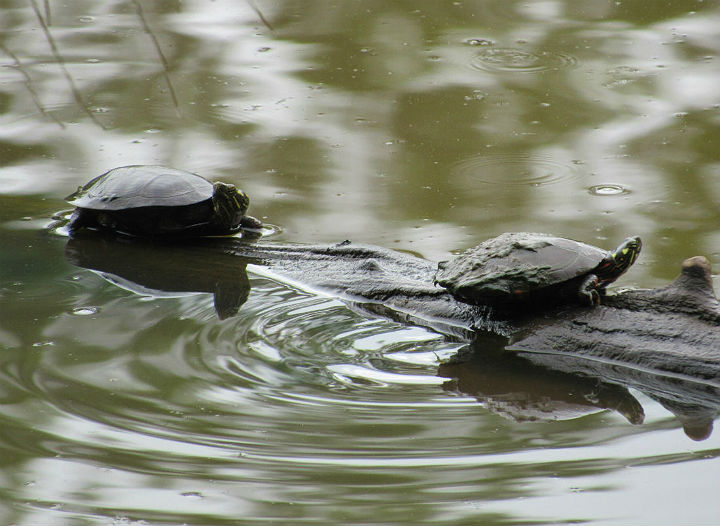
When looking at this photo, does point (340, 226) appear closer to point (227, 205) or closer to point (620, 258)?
point (227, 205)

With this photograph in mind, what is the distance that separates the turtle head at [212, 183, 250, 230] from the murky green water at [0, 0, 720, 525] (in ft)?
0.74

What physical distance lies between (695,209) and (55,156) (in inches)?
133

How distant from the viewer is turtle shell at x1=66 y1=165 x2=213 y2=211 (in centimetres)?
409

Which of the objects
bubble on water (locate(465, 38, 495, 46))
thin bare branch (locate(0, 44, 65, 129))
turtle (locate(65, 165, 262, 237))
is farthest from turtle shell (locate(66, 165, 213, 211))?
bubble on water (locate(465, 38, 495, 46))

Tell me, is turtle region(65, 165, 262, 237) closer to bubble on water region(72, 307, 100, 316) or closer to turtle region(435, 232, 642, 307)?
bubble on water region(72, 307, 100, 316)

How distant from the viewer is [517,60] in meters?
6.56

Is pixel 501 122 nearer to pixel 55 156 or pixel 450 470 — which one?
pixel 55 156

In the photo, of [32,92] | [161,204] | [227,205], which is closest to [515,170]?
[227,205]

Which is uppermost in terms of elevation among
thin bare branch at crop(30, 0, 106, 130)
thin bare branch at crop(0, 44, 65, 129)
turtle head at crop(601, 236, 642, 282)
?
turtle head at crop(601, 236, 642, 282)

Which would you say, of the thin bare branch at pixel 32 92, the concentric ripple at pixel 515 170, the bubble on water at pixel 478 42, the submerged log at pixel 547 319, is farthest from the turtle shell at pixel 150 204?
the bubble on water at pixel 478 42

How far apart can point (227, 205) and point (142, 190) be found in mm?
374

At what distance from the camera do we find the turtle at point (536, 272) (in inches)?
116

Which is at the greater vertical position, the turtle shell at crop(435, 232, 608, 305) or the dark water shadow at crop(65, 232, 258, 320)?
the turtle shell at crop(435, 232, 608, 305)

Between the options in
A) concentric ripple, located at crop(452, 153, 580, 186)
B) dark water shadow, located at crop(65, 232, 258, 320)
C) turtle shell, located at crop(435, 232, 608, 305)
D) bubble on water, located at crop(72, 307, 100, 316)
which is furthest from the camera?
concentric ripple, located at crop(452, 153, 580, 186)
